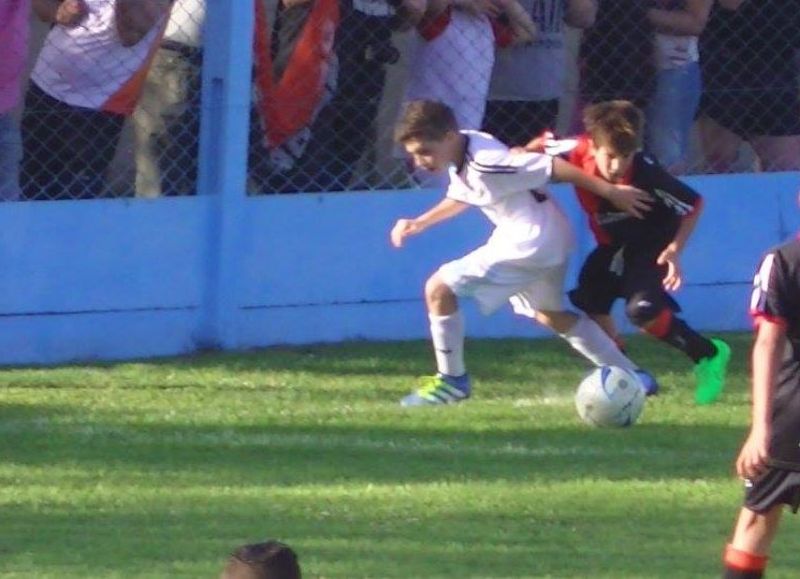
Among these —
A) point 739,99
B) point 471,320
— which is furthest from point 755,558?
point 739,99

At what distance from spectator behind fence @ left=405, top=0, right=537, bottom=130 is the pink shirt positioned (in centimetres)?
207

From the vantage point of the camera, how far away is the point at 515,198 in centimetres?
963

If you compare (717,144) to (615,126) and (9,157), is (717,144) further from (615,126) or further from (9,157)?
(9,157)

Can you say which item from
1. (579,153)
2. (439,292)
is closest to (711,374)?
(579,153)

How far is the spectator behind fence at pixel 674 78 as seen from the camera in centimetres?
1162

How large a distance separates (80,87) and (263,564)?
7025 mm

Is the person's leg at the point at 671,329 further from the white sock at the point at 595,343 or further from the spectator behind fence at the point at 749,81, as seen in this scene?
the spectator behind fence at the point at 749,81

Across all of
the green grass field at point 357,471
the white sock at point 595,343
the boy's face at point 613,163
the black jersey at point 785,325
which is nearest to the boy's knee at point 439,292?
the green grass field at point 357,471

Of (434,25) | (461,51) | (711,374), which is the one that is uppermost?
(434,25)

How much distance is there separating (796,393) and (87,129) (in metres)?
5.35

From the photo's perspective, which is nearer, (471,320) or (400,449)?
(400,449)

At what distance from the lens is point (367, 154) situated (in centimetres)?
1128

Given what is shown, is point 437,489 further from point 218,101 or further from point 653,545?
point 218,101

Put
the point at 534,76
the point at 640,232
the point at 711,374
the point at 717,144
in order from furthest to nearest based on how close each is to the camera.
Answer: the point at 717,144, the point at 534,76, the point at 640,232, the point at 711,374
